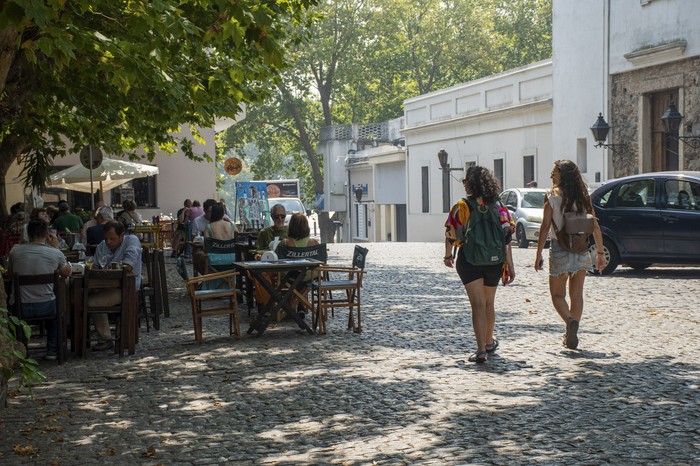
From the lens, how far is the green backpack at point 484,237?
33.0 ft

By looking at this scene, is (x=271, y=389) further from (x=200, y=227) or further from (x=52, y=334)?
(x=200, y=227)

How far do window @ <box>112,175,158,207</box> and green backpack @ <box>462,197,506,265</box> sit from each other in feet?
90.7

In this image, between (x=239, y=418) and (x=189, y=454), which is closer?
(x=189, y=454)

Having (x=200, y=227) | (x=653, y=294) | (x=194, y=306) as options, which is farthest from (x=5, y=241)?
(x=653, y=294)

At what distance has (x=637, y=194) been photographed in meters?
19.0

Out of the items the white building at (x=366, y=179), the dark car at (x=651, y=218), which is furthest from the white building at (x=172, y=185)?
the dark car at (x=651, y=218)

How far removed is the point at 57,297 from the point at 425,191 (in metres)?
40.9

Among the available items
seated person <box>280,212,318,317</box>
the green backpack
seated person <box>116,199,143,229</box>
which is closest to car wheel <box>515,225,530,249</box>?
seated person <box>116,199,143,229</box>

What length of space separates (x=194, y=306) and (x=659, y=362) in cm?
470

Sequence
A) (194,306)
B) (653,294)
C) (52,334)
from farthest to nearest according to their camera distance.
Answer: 1. (653,294)
2. (194,306)
3. (52,334)

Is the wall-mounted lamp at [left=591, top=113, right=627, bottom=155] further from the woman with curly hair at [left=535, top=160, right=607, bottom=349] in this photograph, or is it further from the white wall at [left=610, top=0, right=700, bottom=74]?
the woman with curly hair at [left=535, top=160, right=607, bottom=349]

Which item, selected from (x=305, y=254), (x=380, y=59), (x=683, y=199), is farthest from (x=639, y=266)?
(x=380, y=59)

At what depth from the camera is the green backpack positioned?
1006cm

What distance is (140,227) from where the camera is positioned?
996 inches
